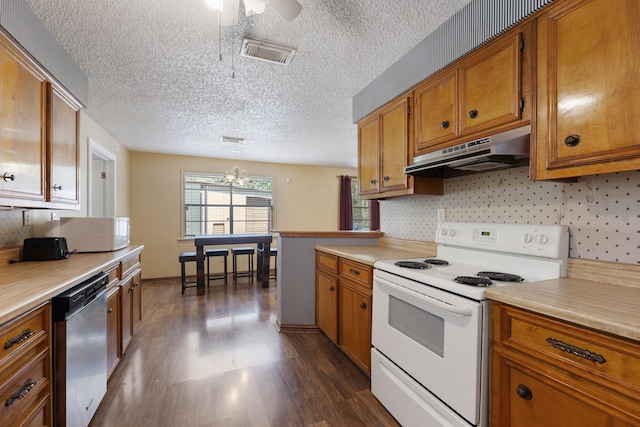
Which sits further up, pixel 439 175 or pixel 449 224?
pixel 439 175

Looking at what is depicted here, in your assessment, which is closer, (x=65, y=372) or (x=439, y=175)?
(x=65, y=372)

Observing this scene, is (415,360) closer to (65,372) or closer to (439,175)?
(439,175)

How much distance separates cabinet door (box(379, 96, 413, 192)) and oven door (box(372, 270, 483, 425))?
2.57ft

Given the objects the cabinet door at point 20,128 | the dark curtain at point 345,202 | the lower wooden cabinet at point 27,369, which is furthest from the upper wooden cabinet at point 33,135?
the dark curtain at point 345,202

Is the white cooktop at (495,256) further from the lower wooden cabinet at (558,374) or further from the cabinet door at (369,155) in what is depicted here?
the cabinet door at (369,155)

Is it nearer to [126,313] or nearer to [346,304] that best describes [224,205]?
[126,313]

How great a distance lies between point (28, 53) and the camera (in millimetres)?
1558

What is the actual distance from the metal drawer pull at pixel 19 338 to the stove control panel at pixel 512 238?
2246mm

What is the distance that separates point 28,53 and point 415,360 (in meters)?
2.72

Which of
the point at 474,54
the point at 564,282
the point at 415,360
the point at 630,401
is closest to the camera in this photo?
the point at 630,401

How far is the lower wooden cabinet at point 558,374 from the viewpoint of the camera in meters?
0.79

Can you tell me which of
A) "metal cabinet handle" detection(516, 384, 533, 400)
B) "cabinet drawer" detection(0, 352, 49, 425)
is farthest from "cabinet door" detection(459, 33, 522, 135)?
"cabinet drawer" detection(0, 352, 49, 425)

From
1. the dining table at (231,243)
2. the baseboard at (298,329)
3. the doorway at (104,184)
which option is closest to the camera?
the baseboard at (298,329)

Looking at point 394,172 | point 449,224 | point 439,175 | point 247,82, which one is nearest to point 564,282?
point 449,224
